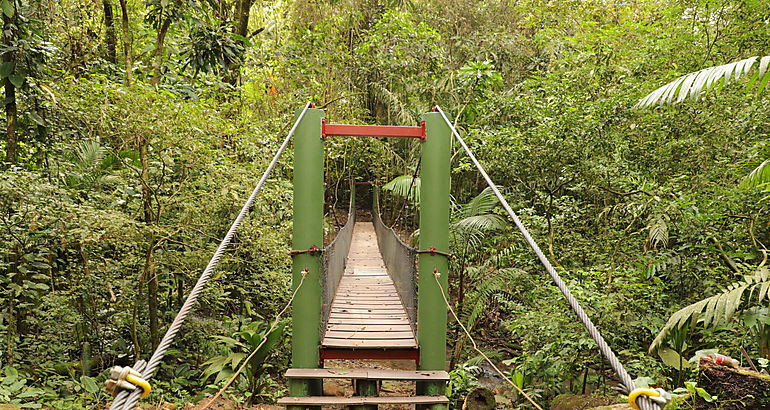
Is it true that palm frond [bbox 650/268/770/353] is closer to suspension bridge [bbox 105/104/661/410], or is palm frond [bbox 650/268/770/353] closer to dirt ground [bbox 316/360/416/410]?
suspension bridge [bbox 105/104/661/410]

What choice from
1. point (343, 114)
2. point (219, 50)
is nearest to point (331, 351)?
point (219, 50)

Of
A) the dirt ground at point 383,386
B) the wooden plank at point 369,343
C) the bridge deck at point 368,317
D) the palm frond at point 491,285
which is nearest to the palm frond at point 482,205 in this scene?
the palm frond at point 491,285

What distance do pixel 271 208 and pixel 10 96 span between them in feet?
6.87

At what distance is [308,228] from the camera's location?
2.25 meters

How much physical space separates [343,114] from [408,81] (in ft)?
3.31

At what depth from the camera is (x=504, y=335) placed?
19.6ft

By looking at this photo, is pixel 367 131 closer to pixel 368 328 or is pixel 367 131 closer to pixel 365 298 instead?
pixel 368 328

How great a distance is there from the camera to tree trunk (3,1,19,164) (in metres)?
3.09

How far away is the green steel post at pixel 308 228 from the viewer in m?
2.18

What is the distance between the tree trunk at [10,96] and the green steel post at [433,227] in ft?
9.13

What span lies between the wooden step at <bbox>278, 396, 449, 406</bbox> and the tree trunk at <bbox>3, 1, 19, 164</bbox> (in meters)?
2.66

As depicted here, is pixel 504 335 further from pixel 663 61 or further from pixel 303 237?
pixel 303 237

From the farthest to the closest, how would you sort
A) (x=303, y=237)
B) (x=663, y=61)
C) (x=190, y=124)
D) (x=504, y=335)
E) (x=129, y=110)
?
(x=504, y=335) < (x=663, y=61) < (x=190, y=124) < (x=129, y=110) < (x=303, y=237)

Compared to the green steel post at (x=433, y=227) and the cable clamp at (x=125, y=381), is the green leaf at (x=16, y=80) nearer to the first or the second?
the green steel post at (x=433, y=227)
